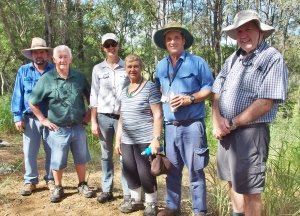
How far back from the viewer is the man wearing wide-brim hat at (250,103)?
2.79 meters

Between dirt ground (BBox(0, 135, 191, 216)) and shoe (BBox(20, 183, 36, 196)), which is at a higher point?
shoe (BBox(20, 183, 36, 196))

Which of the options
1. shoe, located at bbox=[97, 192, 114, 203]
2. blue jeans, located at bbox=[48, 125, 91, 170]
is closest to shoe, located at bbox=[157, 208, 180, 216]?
shoe, located at bbox=[97, 192, 114, 203]

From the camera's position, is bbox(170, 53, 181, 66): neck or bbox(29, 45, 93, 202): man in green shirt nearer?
bbox(170, 53, 181, 66): neck

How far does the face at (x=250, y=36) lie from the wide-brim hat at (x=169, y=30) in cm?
76

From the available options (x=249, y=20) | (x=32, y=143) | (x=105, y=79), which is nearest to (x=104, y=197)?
(x=32, y=143)

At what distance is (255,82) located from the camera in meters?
2.85

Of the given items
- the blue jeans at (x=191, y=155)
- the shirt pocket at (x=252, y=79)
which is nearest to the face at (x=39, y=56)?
the blue jeans at (x=191, y=155)

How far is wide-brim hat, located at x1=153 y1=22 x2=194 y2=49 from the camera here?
357 cm

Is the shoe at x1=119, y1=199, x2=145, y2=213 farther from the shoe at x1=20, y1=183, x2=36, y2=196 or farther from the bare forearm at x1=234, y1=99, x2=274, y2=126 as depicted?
the bare forearm at x1=234, y1=99, x2=274, y2=126

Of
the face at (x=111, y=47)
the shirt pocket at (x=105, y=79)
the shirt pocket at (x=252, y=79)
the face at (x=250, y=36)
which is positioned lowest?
the shirt pocket at (x=252, y=79)

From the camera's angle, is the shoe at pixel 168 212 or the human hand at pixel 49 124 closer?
the shoe at pixel 168 212

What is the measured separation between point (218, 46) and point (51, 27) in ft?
56.6

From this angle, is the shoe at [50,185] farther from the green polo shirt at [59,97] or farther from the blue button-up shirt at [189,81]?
the blue button-up shirt at [189,81]

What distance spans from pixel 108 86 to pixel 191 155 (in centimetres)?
118
